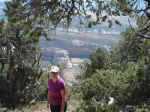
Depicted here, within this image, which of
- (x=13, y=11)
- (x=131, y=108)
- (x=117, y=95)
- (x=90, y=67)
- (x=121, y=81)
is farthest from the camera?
(x=90, y=67)

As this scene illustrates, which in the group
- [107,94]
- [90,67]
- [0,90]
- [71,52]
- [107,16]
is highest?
[107,16]

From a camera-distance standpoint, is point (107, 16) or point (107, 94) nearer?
point (107, 16)

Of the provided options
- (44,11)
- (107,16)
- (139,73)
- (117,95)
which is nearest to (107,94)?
(117,95)

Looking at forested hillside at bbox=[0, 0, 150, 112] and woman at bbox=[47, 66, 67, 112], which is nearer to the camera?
forested hillside at bbox=[0, 0, 150, 112]

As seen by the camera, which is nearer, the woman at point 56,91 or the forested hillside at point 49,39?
the forested hillside at point 49,39

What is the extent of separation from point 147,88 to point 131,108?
0.80 m

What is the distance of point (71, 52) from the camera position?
196m

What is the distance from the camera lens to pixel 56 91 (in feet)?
11.9

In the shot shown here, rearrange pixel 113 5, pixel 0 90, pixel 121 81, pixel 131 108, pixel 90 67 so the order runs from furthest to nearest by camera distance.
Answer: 1. pixel 90 67
2. pixel 121 81
3. pixel 131 108
4. pixel 113 5
5. pixel 0 90

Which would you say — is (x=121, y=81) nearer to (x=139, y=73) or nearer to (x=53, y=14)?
(x=139, y=73)

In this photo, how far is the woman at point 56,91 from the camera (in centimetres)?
357

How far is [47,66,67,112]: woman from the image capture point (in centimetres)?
357

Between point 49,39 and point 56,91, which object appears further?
point 56,91

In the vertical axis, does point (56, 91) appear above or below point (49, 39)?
below
